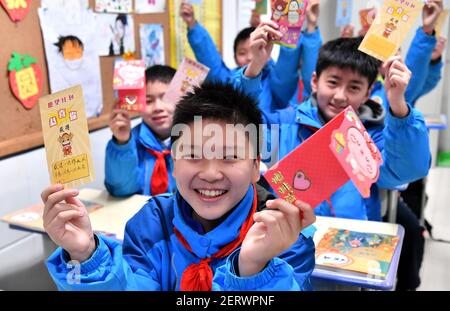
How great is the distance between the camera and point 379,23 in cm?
113

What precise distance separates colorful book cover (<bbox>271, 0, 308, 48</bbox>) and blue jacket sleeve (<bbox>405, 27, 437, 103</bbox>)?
959 millimetres

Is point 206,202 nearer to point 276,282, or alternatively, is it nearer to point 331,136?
point 276,282

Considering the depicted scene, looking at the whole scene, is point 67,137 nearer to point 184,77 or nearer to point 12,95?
point 184,77

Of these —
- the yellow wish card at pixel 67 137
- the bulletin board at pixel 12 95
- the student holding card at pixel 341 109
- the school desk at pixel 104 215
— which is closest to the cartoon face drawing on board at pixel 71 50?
the bulletin board at pixel 12 95

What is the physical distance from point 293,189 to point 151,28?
246cm

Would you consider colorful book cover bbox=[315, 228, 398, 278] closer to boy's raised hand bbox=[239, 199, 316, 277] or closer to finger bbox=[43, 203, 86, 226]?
boy's raised hand bbox=[239, 199, 316, 277]

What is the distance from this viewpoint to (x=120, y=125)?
1.85m

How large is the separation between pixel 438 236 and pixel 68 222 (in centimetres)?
300

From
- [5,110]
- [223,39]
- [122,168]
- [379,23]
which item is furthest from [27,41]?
[223,39]

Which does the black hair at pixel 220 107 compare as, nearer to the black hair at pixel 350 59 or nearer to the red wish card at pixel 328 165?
the red wish card at pixel 328 165

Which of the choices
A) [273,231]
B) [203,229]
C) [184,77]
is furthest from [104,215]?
[273,231]

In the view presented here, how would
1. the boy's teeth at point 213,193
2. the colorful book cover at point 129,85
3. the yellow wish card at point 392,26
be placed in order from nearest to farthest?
the boy's teeth at point 213,193 < the yellow wish card at point 392,26 < the colorful book cover at point 129,85

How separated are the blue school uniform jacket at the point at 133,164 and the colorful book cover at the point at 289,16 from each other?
0.79 metres

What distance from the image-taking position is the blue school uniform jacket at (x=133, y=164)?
1907 mm
